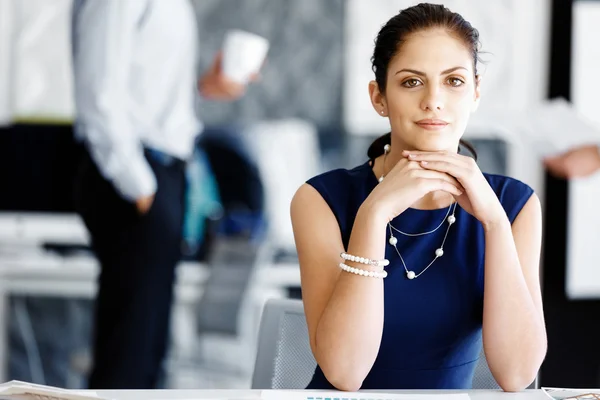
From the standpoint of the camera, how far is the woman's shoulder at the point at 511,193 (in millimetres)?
1420

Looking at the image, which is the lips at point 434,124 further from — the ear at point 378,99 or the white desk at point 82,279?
the white desk at point 82,279

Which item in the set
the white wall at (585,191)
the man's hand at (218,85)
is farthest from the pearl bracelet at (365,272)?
the white wall at (585,191)

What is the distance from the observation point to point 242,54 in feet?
11.3

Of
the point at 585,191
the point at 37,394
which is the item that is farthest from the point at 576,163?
the point at 37,394

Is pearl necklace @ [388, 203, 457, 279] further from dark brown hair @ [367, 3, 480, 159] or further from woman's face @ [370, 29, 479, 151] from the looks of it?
dark brown hair @ [367, 3, 480, 159]

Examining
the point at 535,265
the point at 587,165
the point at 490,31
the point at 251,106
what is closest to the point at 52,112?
the point at 251,106

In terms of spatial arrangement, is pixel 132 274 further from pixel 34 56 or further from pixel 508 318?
pixel 508 318

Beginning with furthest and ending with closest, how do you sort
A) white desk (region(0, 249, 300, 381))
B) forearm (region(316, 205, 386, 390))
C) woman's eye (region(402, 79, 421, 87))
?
white desk (region(0, 249, 300, 381)) < woman's eye (region(402, 79, 421, 87)) < forearm (region(316, 205, 386, 390))

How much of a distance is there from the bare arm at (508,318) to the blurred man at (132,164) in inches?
84.1

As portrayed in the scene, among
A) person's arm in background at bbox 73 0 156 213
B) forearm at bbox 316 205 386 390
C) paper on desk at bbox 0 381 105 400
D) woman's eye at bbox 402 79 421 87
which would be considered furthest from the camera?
person's arm in background at bbox 73 0 156 213

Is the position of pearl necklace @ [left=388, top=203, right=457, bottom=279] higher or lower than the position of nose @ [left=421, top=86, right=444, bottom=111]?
lower

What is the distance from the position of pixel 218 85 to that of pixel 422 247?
7.19 feet

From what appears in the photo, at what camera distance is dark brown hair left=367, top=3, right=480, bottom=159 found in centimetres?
140

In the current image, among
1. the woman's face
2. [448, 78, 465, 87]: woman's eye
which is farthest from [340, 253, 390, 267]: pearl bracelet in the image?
[448, 78, 465, 87]: woman's eye
